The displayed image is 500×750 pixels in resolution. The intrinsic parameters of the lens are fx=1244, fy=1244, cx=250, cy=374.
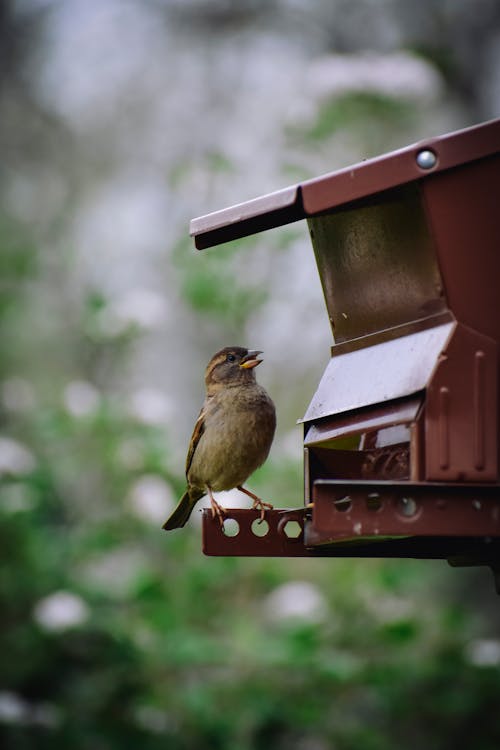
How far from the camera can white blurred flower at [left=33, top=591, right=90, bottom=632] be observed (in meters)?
5.86

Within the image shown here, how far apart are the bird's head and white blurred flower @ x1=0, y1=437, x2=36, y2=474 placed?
237 centimetres

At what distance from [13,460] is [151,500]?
75 centimetres

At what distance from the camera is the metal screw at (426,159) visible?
281 cm

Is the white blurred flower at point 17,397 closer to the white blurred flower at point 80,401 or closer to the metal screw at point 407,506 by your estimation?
the white blurred flower at point 80,401

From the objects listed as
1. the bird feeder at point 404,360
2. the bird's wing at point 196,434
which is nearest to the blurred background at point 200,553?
the bird's wing at point 196,434

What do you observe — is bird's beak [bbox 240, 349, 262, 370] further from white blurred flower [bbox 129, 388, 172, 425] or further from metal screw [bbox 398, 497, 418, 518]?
white blurred flower [bbox 129, 388, 172, 425]

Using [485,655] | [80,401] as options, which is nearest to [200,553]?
[80,401]

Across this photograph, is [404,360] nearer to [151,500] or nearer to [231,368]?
[231,368]

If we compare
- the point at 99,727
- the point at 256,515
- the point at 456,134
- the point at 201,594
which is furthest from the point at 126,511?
the point at 456,134

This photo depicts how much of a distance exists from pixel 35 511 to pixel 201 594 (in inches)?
40.2

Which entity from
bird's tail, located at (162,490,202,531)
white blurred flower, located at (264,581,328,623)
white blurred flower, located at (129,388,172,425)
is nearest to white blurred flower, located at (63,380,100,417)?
white blurred flower, located at (129,388,172,425)

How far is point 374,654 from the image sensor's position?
6.32 metres

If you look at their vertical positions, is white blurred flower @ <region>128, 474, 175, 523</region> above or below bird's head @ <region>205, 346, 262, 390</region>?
below

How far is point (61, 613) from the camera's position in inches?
231
